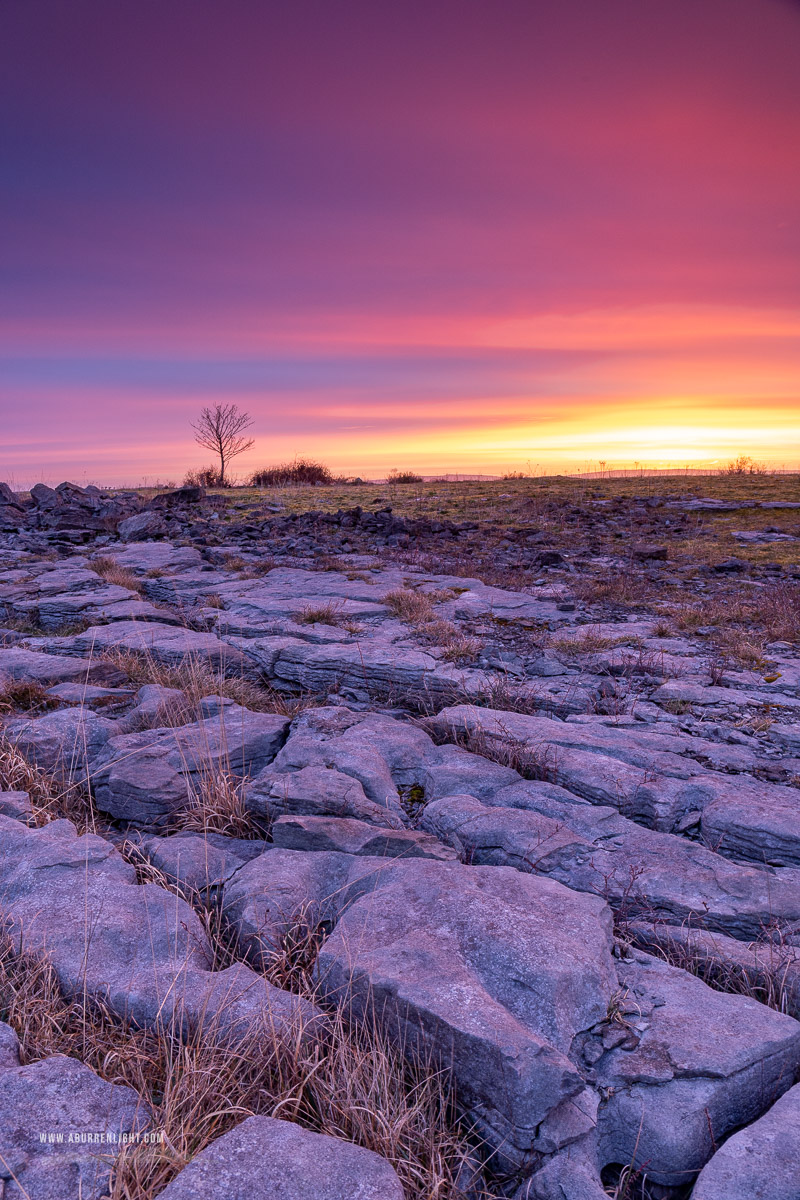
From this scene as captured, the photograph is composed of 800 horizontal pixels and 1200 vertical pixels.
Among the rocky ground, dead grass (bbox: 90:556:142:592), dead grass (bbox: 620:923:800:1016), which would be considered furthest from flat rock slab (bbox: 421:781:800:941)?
dead grass (bbox: 90:556:142:592)

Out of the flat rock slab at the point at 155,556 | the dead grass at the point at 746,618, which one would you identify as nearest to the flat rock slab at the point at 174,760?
the dead grass at the point at 746,618

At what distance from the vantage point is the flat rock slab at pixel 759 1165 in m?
1.83

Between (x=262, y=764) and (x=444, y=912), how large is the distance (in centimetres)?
210

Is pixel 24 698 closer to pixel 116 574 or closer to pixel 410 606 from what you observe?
pixel 410 606

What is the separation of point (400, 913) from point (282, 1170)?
1009 millimetres

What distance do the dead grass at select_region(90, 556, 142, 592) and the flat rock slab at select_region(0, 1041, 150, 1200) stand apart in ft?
24.7

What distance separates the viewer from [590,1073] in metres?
2.22

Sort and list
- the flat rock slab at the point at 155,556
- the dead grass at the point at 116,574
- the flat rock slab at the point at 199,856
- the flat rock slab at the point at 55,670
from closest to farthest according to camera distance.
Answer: the flat rock slab at the point at 199,856, the flat rock slab at the point at 55,670, the dead grass at the point at 116,574, the flat rock slab at the point at 155,556

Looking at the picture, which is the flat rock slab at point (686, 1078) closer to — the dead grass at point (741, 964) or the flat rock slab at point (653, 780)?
the dead grass at point (741, 964)

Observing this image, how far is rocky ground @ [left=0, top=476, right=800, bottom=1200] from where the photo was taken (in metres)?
2.04

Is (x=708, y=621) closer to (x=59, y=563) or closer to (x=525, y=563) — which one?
(x=525, y=563)

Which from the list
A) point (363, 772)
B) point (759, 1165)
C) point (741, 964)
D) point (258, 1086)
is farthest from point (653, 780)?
point (258, 1086)

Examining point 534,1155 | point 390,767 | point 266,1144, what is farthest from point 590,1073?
point 390,767

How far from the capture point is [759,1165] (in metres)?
1.89
